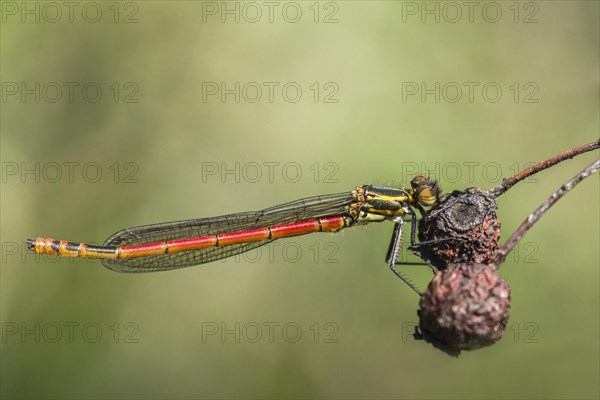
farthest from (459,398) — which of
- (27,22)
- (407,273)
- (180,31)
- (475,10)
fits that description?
(27,22)

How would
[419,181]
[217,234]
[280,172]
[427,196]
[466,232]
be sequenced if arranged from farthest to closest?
[280,172] < [217,234] < [419,181] < [427,196] < [466,232]

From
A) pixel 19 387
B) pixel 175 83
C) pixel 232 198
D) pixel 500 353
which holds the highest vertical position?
pixel 175 83

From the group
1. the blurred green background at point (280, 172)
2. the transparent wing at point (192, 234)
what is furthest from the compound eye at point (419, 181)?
the transparent wing at point (192, 234)

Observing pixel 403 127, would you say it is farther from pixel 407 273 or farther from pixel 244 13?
pixel 244 13

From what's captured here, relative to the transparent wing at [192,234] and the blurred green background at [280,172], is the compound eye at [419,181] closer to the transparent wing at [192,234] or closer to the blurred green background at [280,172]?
the blurred green background at [280,172]

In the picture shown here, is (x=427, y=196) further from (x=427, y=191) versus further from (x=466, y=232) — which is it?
(x=466, y=232)

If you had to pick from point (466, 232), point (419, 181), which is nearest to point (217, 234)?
point (419, 181)

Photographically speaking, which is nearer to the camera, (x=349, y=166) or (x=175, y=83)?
(x=349, y=166)
